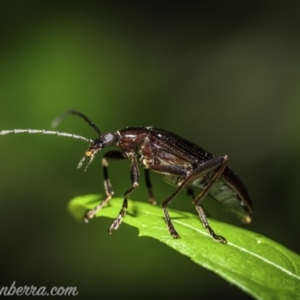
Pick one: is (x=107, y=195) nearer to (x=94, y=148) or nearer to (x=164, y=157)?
(x=94, y=148)

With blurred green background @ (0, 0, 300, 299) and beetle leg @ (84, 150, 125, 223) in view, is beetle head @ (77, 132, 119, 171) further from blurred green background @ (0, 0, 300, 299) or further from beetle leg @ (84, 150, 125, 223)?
blurred green background @ (0, 0, 300, 299)

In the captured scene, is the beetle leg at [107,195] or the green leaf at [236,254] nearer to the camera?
the green leaf at [236,254]

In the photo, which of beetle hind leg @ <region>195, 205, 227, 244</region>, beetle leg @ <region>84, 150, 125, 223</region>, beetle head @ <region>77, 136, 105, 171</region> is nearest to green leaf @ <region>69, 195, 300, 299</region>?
beetle hind leg @ <region>195, 205, 227, 244</region>

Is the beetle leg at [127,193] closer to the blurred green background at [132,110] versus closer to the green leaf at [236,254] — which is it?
the green leaf at [236,254]

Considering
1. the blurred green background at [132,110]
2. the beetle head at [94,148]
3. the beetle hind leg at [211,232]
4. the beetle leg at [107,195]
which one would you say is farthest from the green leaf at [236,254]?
the blurred green background at [132,110]

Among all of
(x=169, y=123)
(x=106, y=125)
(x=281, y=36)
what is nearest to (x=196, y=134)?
(x=169, y=123)
